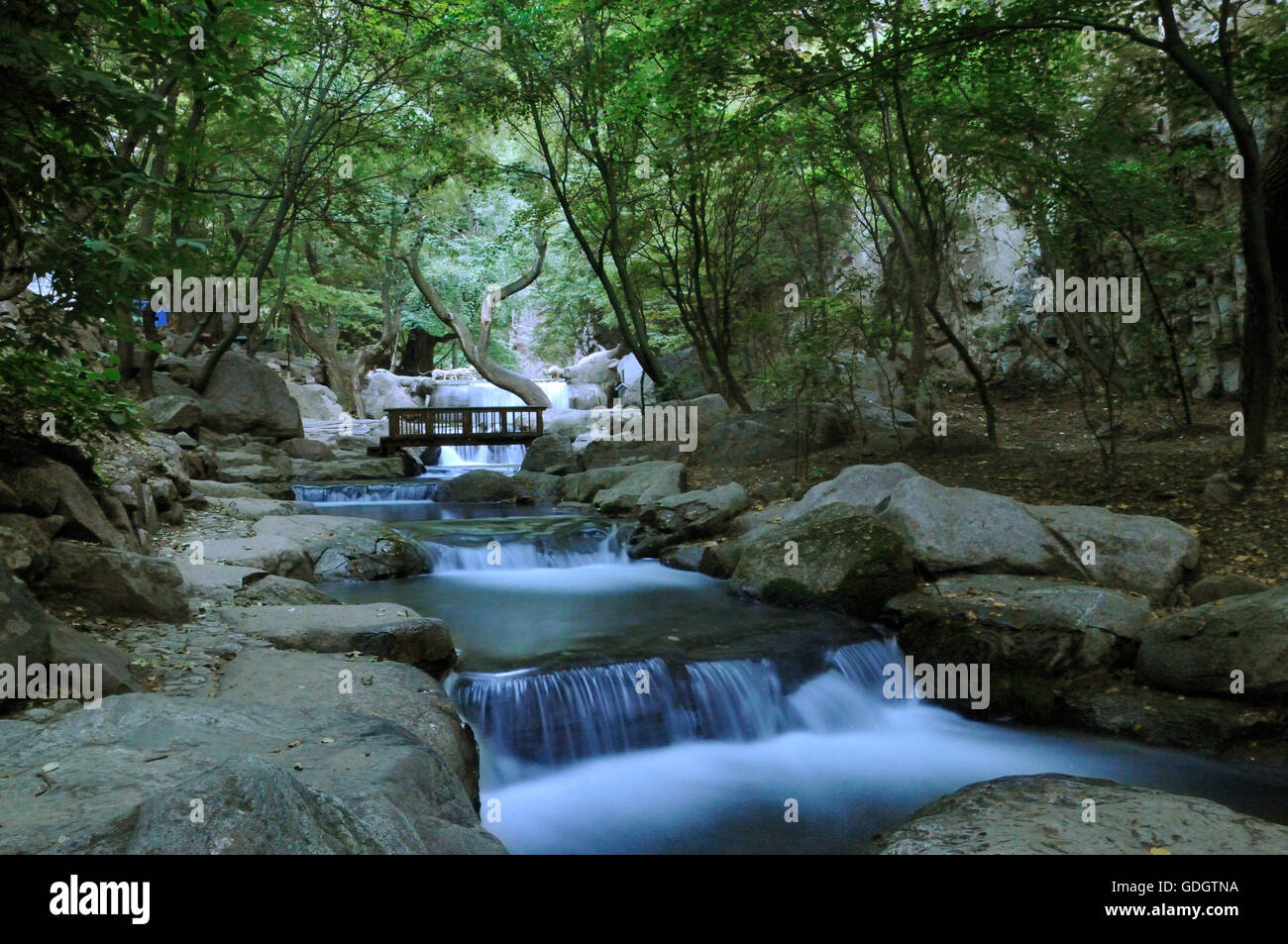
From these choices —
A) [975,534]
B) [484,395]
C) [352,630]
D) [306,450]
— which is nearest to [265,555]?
[352,630]

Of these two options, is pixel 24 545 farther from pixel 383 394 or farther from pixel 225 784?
pixel 383 394

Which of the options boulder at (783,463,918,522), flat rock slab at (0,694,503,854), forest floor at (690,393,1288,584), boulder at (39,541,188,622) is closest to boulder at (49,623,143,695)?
flat rock slab at (0,694,503,854)

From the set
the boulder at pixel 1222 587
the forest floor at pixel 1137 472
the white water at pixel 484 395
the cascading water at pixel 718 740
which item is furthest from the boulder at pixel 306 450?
the boulder at pixel 1222 587

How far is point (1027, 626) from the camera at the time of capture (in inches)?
256

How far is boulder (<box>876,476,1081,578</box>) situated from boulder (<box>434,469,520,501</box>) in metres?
9.08

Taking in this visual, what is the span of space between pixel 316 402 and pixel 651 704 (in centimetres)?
Result: 2503

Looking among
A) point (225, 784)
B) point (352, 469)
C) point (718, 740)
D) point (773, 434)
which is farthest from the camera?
point (352, 469)

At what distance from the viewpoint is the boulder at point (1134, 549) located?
23.3 feet

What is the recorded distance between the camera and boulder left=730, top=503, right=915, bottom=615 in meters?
7.86

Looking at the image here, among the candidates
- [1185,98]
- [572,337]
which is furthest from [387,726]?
[572,337]

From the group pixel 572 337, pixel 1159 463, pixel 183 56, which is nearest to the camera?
pixel 183 56
